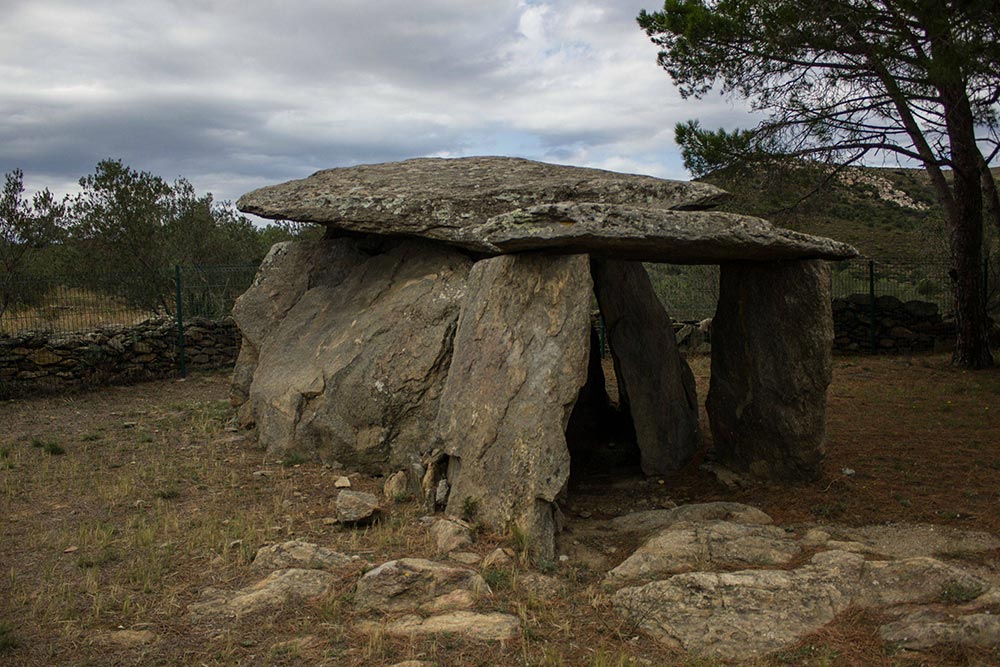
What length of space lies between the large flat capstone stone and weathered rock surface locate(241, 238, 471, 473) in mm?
655

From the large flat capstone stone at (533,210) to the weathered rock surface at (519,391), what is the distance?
0.30 m

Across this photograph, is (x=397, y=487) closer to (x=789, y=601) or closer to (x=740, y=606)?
(x=740, y=606)

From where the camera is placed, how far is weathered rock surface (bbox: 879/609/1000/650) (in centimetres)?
409

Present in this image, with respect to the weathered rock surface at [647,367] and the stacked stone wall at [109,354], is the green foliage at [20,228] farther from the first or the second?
the weathered rock surface at [647,367]

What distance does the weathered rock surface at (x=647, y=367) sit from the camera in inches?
331

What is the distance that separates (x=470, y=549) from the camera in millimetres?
5719

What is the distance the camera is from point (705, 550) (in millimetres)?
5523

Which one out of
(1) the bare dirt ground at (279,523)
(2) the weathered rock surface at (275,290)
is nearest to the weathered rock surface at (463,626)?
(1) the bare dirt ground at (279,523)

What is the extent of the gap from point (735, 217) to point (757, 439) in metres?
2.55

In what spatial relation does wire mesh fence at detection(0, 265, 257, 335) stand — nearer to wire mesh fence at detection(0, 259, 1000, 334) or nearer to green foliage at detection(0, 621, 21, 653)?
wire mesh fence at detection(0, 259, 1000, 334)

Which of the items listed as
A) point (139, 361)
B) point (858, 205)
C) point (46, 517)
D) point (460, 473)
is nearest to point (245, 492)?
point (46, 517)


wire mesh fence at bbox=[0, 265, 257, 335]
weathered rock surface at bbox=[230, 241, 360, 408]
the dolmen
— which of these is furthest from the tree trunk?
wire mesh fence at bbox=[0, 265, 257, 335]

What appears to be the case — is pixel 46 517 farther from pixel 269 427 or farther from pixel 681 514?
pixel 681 514

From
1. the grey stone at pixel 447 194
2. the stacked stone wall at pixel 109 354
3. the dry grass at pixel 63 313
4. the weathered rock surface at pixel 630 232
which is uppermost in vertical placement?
the grey stone at pixel 447 194
